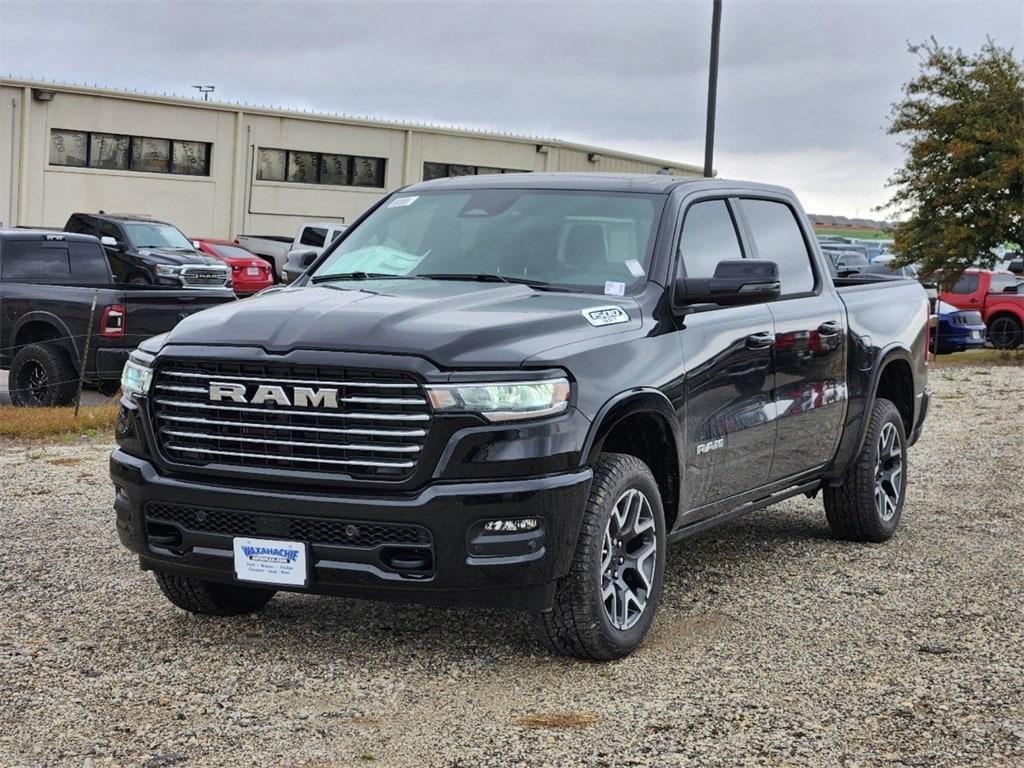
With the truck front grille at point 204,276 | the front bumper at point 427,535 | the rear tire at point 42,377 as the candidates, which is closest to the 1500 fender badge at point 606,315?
the front bumper at point 427,535

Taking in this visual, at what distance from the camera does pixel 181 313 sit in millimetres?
13836

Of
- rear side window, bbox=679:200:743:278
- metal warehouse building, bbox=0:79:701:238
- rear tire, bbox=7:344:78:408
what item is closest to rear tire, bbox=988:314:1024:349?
rear tire, bbox=7:344:78:408

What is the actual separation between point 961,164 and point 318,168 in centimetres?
2752

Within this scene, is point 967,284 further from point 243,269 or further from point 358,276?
point 358,276

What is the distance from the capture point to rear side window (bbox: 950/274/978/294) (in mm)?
27547

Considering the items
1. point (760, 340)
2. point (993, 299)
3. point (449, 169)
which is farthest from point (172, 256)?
point (449, 169)

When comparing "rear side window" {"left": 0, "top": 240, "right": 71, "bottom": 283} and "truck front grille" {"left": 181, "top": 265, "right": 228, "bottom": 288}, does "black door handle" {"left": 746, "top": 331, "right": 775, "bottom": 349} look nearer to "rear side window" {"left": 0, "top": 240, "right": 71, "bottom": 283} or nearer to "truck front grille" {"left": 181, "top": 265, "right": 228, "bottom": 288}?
"rear side window" {"left": 0, "top": 240, "right": 71, "bottom": 283}

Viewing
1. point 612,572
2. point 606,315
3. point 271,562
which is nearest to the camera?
point 271,562

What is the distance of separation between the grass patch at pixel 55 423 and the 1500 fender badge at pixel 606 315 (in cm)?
752

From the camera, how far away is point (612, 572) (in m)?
5.62

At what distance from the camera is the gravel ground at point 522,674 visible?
4703 millimetres

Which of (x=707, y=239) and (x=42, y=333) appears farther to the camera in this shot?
(x=42, y=333)

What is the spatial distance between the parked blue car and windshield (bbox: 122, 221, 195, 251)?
13100 millimetres

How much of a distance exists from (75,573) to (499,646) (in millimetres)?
2335
